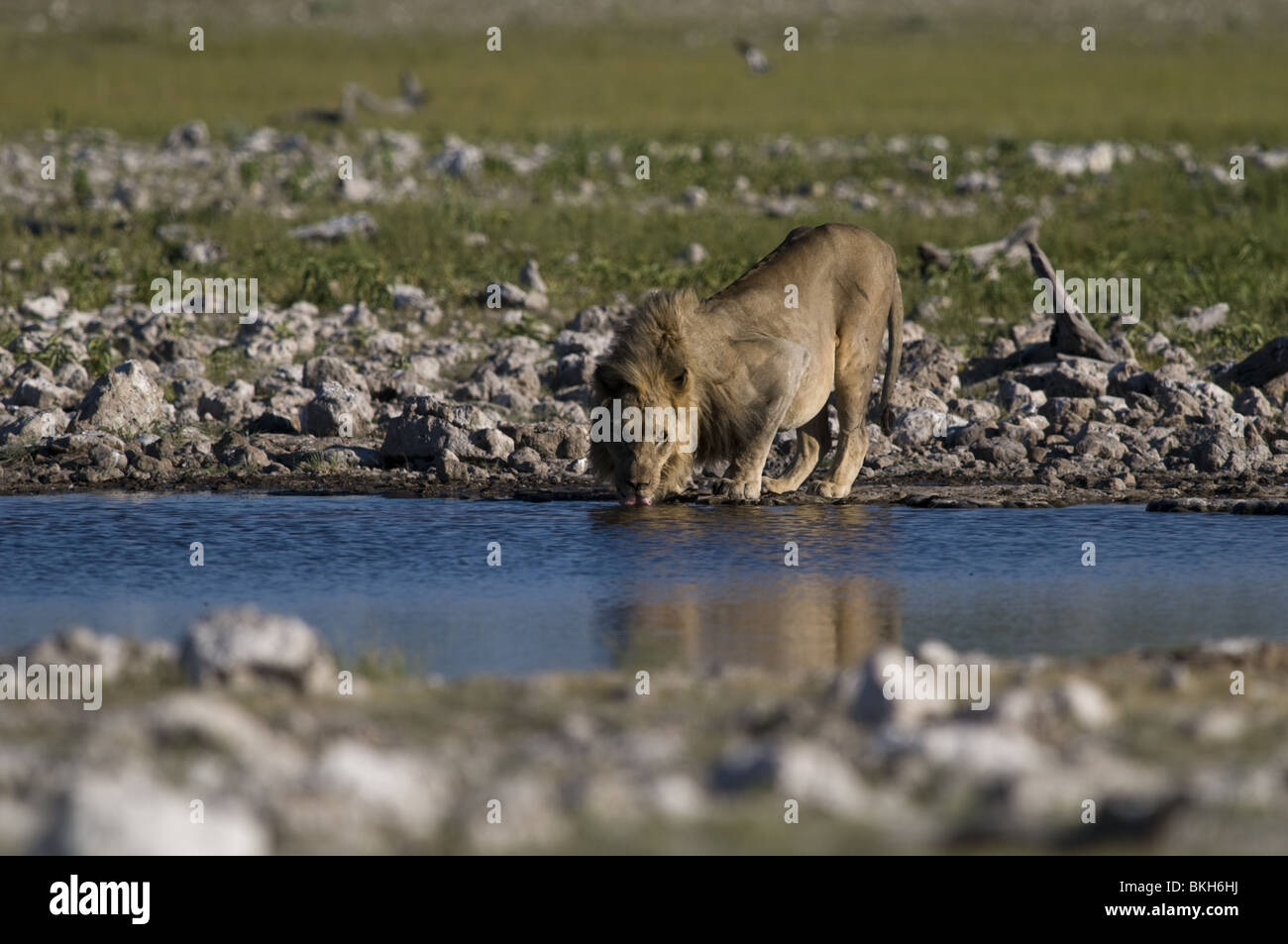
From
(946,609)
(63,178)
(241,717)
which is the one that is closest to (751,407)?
(946,609)

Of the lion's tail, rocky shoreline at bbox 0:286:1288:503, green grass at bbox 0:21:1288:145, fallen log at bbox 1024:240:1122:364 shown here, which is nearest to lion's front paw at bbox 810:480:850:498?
rocky shoreline at bbox 0:286:1288:503

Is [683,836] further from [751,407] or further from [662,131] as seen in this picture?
[662,131]

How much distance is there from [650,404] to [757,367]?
748mm

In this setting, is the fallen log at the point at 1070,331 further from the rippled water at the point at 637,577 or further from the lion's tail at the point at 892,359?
the rippled water at the point at 637,577

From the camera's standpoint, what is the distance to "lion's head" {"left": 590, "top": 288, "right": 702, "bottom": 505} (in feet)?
33.6

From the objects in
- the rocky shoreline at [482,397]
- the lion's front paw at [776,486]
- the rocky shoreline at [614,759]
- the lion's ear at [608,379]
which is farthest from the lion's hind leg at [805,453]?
the rocky shoreline at [614,759]

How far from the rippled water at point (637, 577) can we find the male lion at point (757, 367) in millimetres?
332

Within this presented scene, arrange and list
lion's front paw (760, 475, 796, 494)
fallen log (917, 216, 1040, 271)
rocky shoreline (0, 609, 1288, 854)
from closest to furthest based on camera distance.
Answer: rocky shoreline (0, 609, 1288, 854) < lion's front paw (760, 475, 796, 494) < fallen log (917, 216, 1040, 271)

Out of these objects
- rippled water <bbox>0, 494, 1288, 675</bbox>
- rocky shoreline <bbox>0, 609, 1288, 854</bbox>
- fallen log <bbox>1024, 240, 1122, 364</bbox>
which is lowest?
rocky shoreline <bbox>0, 609, 1288, 854</bbox>

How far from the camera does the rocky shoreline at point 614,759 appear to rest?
4.41 metres

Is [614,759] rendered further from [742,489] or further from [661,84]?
[661,84]

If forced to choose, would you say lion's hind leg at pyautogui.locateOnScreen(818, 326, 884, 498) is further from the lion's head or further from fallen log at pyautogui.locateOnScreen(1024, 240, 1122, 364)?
fallen log at pyautogui.locateOnScreen(1024, 240, 1122, 364)

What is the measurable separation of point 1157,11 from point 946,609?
84.7 m

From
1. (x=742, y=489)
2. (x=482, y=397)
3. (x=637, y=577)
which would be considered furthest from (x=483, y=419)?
(x=637, y=577)
